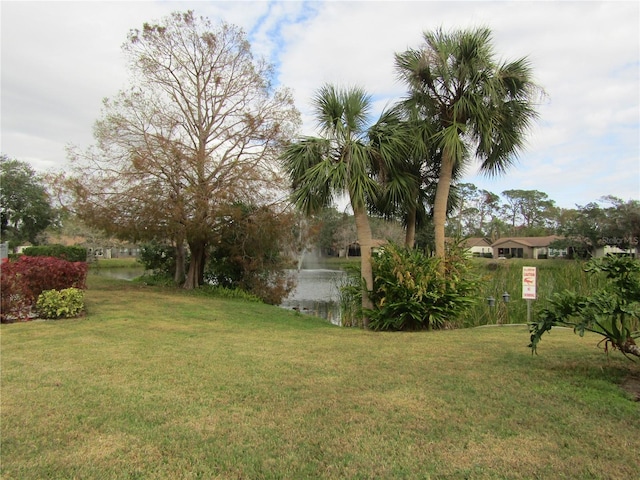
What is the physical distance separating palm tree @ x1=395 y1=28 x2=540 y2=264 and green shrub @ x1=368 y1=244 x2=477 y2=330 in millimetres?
528

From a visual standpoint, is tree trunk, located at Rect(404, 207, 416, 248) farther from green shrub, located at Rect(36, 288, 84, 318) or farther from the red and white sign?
green shrub, located at Rect(36, 288, 84, 318)

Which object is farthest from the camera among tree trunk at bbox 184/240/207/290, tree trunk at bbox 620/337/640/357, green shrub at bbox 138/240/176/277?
green shrub at bbox 138/240/176/277

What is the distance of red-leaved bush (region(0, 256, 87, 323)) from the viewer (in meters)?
7.39

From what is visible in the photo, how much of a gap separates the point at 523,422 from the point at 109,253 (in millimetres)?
56000

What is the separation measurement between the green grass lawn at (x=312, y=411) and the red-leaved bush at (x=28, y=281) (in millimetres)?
2000

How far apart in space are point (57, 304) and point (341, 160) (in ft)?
19.5

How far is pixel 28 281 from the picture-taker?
771 centimetres

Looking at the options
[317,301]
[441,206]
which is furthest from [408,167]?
[317,301]

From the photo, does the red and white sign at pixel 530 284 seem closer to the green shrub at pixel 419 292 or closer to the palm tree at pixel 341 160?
the green shrub at pixel 419 292

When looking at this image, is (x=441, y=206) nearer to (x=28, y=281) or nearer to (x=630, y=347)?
(x=630, y=347)

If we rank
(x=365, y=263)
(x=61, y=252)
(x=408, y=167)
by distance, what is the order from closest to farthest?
1. (x=365, y=263)
2. (x=408, y=167)
3. (x=61, y=252)

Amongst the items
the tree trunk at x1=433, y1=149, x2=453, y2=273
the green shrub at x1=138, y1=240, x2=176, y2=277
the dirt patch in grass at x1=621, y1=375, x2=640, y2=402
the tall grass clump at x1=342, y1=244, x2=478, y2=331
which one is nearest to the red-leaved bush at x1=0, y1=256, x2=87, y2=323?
the tall grass clump at x1=342, y1=244, x2=478, y2=331

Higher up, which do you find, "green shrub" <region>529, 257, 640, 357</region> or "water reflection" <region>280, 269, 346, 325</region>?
"green shrub" <region>529, 257, 640, 357</region>

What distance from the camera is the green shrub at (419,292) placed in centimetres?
802
